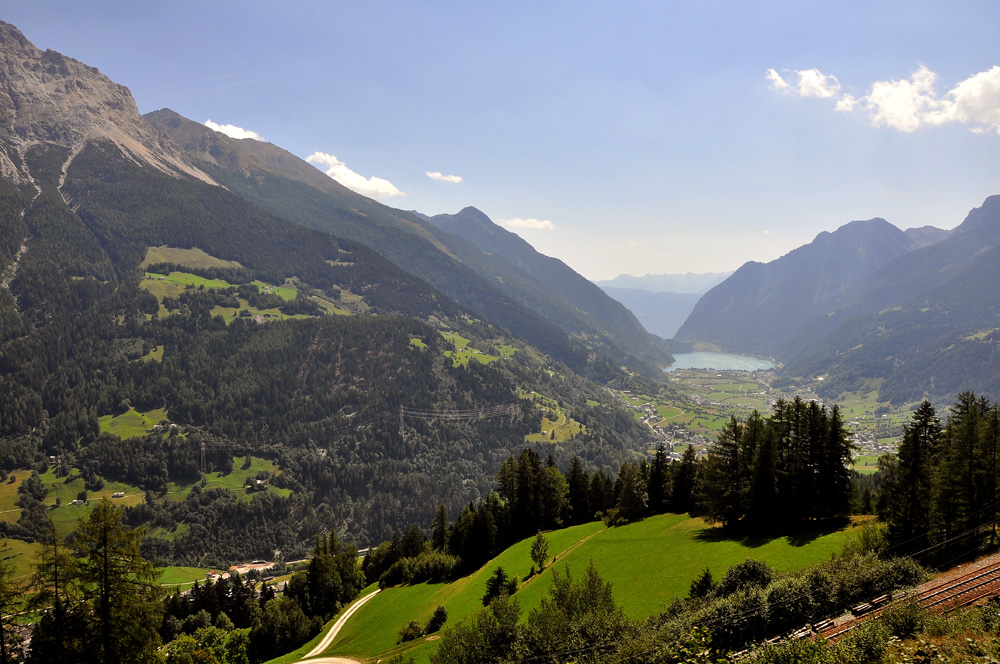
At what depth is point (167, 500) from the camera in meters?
172

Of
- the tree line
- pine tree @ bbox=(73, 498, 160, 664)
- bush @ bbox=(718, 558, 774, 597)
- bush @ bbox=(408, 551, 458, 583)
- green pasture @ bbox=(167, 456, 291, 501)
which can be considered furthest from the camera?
green pasture @ bbox=(167, 456, 291, 501)

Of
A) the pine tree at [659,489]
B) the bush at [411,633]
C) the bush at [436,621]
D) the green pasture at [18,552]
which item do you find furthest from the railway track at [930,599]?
the green pasture at [18,552]

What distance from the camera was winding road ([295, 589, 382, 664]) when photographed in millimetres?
53638

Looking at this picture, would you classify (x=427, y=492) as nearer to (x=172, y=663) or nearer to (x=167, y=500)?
(x=167, y=500)

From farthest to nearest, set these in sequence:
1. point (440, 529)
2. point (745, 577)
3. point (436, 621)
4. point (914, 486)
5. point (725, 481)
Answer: point (440, 529), point (725, 481), point (436, 621), point (914, 486), point (745, 577)

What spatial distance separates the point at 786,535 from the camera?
45.1m

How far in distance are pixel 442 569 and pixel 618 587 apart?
122 ft

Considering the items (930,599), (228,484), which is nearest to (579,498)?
(930,599)

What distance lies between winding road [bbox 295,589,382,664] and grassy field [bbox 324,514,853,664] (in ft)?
5.21

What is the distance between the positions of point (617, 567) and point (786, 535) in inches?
Answer: 620

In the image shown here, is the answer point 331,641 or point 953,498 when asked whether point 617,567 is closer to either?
point 953,498

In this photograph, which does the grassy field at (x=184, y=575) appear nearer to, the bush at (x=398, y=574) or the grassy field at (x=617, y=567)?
the bush at (x=398, y=574)

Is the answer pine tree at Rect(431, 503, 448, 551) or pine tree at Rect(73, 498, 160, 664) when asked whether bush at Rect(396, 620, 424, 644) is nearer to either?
pine tree at Rect(73, 498, 160, 664)

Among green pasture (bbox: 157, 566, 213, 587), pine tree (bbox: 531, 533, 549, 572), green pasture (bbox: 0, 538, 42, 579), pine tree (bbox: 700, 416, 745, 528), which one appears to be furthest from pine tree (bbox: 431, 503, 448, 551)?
green pasture (bbox: 0, 538, 42, 579)
